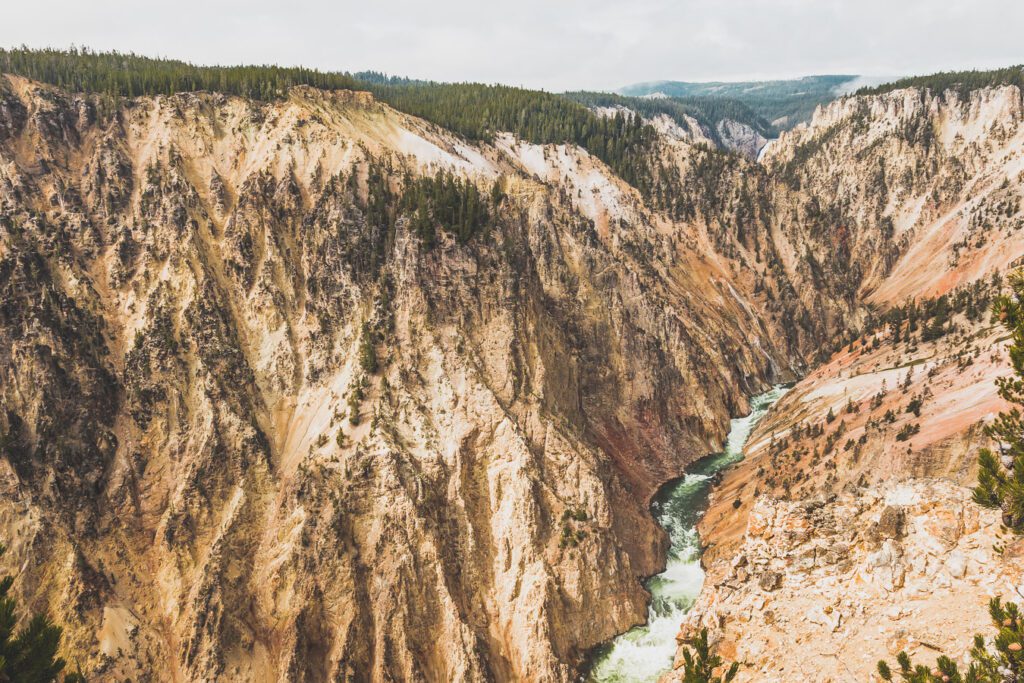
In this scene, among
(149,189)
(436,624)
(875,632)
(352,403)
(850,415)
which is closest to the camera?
(875,632)

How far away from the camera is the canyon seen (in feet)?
60.5

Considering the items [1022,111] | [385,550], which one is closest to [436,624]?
[385,550]

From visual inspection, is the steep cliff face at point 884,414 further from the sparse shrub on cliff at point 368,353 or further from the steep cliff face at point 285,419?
the sparse shrub on cliff at point 368,353

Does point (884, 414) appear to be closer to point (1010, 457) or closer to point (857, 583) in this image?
point (1010, 457)

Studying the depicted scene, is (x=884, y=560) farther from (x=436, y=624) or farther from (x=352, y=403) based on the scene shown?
(x=352, y=403)

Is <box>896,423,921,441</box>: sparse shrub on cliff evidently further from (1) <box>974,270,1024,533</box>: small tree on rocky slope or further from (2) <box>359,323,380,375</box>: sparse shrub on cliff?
(2) <box>359,323,380,375</box>: sparse shrub on cliff

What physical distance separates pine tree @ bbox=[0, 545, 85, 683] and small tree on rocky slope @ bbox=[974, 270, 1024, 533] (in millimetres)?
21570

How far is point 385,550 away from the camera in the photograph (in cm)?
3106

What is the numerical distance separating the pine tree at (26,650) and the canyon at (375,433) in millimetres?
14103

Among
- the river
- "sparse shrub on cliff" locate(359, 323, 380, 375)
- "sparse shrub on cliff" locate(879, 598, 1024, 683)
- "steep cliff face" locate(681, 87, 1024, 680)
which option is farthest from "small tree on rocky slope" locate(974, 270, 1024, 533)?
Answer: "sparse shrub on cliff" locate(359, 323, 380, 375)

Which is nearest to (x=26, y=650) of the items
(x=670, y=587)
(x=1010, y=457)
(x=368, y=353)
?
(x=1010, y=457)

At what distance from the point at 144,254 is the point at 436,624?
27.8m

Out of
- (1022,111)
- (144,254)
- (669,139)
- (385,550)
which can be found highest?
(1022,111)

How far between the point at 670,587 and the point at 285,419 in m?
25.1
